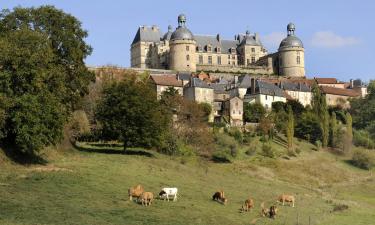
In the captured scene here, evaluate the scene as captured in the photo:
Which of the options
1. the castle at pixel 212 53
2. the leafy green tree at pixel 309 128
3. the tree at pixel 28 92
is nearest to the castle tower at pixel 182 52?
the castle at pixel 212 53

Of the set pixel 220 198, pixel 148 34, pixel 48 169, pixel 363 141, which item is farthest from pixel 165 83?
pixel 220 198

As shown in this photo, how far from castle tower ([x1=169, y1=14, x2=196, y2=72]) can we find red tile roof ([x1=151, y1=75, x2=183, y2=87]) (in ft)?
60.6

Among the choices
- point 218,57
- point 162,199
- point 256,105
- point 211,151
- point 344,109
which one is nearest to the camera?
point 162,199

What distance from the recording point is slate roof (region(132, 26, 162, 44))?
14438 centimetres

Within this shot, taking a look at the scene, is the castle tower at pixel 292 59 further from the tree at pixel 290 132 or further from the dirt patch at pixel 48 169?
the dirt patch at pixel 48 169

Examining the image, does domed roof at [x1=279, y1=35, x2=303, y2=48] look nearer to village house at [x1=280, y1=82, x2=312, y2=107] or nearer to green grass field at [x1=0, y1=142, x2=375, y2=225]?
village house at [x1=280, y1=82, x2=312, y2=107]

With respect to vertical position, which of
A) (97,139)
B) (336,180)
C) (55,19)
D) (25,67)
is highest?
(55,19)

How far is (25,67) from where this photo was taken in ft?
141

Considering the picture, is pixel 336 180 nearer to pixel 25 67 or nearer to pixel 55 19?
pixel 55 19

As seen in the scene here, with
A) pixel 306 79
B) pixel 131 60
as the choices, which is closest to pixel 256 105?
pixel 306 79

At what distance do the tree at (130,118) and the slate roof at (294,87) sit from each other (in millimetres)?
59877

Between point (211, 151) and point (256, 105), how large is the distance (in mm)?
28285

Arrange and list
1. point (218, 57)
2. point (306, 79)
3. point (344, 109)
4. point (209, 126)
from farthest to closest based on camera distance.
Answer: point (218, 57)
point (306, 79)
point (344, 109)
point (209, 126)

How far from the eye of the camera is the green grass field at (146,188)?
1201 inches
